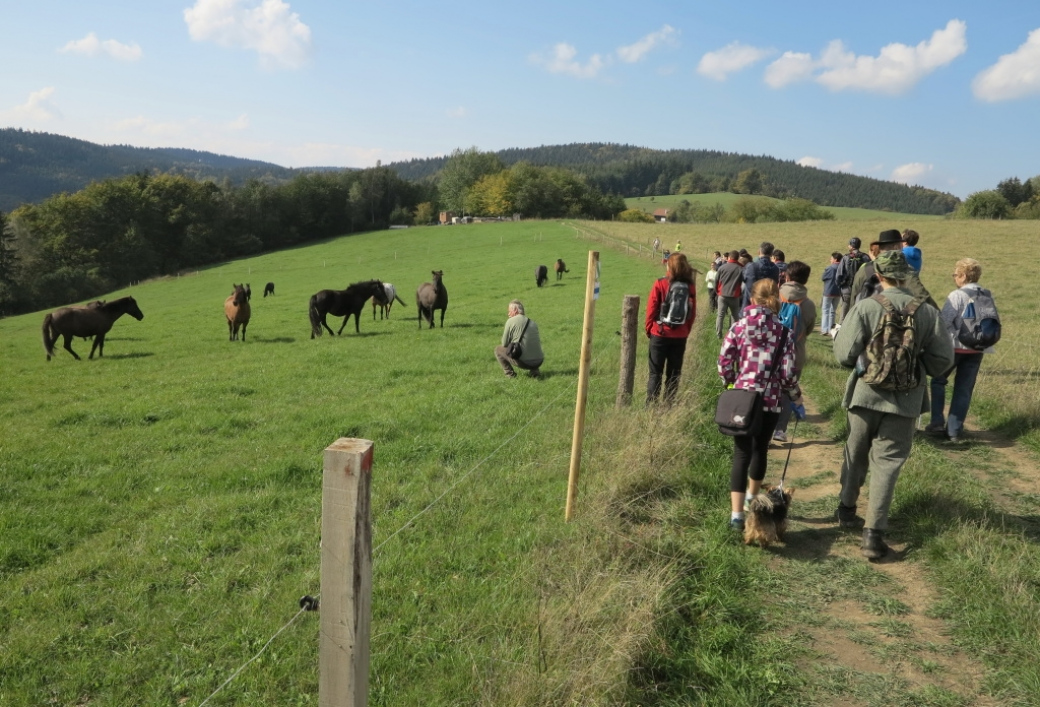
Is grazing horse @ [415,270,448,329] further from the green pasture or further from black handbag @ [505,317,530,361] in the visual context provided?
black handbag @ [505,317,530,361]

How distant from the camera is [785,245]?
45250mm

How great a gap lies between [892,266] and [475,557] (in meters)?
3.88

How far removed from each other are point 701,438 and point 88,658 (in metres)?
5.77

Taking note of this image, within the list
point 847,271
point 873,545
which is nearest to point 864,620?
point 873,545

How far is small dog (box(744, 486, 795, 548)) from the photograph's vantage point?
16.2 feet

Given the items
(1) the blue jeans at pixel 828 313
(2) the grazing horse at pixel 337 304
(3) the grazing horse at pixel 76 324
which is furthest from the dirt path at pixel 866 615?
(3) the grazing horse at pixel 76 324

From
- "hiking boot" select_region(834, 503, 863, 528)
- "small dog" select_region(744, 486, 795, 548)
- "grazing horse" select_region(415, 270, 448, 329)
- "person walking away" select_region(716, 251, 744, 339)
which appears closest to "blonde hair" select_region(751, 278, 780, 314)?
"small dog" select_region(744, 486, 795, 548)

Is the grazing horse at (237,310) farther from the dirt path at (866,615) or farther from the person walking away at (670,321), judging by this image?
the dirt path at (866,615)

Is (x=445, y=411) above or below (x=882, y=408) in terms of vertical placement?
below

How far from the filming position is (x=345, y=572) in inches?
93.0

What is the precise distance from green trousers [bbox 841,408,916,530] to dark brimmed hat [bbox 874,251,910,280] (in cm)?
106

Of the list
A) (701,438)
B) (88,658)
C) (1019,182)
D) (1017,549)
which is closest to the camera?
(88,658)

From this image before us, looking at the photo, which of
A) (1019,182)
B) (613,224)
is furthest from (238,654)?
(1019,182)

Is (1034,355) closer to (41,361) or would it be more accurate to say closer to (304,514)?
(304,514)
